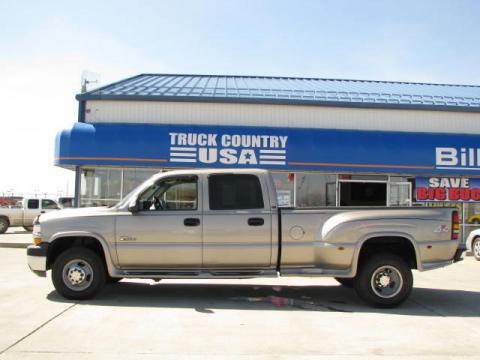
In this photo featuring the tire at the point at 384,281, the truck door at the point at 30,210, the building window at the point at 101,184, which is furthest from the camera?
the truck door at the point at 30,210

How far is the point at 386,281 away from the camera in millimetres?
7465

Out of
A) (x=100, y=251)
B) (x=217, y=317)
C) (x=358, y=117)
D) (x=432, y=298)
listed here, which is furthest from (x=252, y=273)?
(x=358, y=117)

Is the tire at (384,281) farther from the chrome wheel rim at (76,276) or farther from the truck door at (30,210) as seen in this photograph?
the truck door at (30,210)

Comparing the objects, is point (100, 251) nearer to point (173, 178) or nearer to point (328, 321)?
point (173, 178)

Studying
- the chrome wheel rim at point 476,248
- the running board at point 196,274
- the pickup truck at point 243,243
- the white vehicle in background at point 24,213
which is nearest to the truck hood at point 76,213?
the pickup truck at point 243,243

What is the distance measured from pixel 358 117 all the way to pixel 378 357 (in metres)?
13.3

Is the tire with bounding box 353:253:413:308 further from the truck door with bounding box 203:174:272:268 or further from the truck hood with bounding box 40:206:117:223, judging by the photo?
the truck hood with bounding box 40:206:117:223

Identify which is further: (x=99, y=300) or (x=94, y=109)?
(x=94, y=109)

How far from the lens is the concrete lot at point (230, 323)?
17.0ft

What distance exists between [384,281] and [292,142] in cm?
916

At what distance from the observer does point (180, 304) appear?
737 cm

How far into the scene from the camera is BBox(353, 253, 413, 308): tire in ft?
24.1

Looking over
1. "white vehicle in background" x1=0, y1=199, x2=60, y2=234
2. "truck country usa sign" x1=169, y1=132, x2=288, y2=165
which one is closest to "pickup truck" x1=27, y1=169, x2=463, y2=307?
"truck country usa sign" x1=169, y1=132, x2=288, y2=165

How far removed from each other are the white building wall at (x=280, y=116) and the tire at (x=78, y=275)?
32.6 ft
